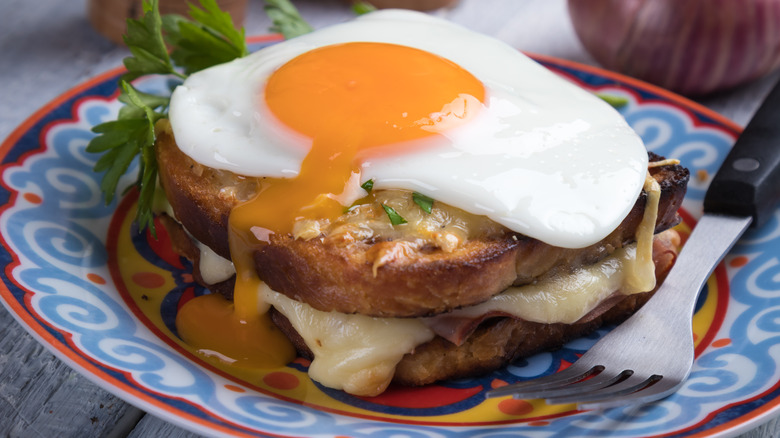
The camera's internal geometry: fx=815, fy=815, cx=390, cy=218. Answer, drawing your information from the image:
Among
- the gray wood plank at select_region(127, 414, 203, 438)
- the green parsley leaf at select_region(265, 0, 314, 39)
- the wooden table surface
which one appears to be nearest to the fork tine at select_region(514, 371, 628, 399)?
the wooden table surface

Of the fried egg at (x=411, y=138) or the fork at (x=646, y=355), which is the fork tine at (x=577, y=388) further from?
the fried egg at (x=411, y=138)

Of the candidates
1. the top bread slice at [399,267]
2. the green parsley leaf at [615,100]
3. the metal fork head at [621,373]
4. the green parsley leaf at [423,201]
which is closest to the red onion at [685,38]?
the green parsley leaf at [615,100]

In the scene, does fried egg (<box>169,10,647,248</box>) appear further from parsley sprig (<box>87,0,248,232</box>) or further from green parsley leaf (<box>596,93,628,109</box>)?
green parsley leaf (<box>596,93,628,109</box>)

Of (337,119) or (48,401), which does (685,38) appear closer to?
(337,119)

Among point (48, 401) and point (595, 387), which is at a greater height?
point (595, 387)

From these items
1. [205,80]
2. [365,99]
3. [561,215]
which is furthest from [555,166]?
[205,80]

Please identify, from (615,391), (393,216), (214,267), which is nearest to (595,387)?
(615,391)

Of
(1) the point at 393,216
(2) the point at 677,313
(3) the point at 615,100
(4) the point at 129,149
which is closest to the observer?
(1) the point at 393,216
